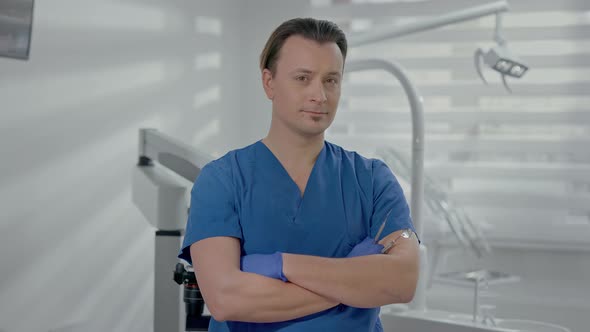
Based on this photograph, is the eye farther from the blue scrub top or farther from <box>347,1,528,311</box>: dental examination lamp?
<box>347,1,528,311</box>: dental examination lamp

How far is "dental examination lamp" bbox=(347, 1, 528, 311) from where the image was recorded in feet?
8.28

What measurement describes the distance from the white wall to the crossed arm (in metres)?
1.20

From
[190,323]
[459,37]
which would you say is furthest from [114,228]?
[459,37]

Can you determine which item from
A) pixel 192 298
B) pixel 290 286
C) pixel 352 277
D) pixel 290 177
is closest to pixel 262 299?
pixel 290 286

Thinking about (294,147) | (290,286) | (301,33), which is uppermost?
(301,33)

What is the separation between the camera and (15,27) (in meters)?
2.38

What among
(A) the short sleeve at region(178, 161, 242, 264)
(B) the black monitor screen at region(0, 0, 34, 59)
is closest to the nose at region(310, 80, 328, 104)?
(A) the short sleeve at region(178, 161, 242, 264)

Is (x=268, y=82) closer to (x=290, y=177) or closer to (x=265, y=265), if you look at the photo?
(x=290, y=177)

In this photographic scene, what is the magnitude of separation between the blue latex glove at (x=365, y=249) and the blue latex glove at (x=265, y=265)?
17 centimetres

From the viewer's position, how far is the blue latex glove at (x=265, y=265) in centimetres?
145

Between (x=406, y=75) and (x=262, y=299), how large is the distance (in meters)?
1.30

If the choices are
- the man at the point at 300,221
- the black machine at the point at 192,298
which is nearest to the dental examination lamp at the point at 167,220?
the black machine at the point at 192,298

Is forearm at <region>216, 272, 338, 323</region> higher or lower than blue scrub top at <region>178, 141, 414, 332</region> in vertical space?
lower

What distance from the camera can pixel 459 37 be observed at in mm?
3922
